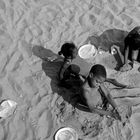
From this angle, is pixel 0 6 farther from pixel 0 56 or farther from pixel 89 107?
pixel 89 107

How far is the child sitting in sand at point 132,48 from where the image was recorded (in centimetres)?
437

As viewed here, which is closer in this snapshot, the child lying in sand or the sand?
the sand

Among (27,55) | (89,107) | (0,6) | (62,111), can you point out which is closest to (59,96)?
(62,111)

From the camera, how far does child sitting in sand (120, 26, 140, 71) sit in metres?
4.37

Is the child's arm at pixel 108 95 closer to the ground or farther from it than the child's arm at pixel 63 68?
closer to the ground

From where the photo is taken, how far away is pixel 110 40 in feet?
16.2

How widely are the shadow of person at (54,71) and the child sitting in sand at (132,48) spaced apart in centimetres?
91

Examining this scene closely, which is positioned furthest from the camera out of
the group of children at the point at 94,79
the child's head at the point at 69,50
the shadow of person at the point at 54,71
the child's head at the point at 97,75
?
the shadow of person at the point at 54,71

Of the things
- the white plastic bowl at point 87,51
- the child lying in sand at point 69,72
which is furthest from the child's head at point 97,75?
the white plastic bowl at point 87,51

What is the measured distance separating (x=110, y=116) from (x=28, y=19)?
7.59 feet

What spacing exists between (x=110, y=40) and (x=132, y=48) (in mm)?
529

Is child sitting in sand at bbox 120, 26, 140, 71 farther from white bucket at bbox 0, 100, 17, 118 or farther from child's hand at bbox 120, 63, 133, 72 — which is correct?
white bucket at bbox 0, 100, 17, 118

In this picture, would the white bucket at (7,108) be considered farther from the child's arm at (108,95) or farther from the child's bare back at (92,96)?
the child's arm at (108,95)

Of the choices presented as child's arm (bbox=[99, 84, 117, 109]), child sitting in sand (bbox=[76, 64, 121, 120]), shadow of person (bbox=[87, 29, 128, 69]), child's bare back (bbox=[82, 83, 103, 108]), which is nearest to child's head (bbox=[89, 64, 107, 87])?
child sitting in sand (bbox=[76, 64, 121, 120])
